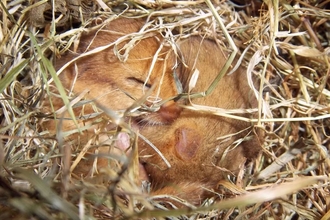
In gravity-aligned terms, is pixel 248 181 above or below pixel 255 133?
below

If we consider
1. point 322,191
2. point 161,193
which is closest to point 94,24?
point 161,193

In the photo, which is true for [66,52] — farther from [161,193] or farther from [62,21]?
[161,193]

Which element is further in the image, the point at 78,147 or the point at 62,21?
the point at 62,21
